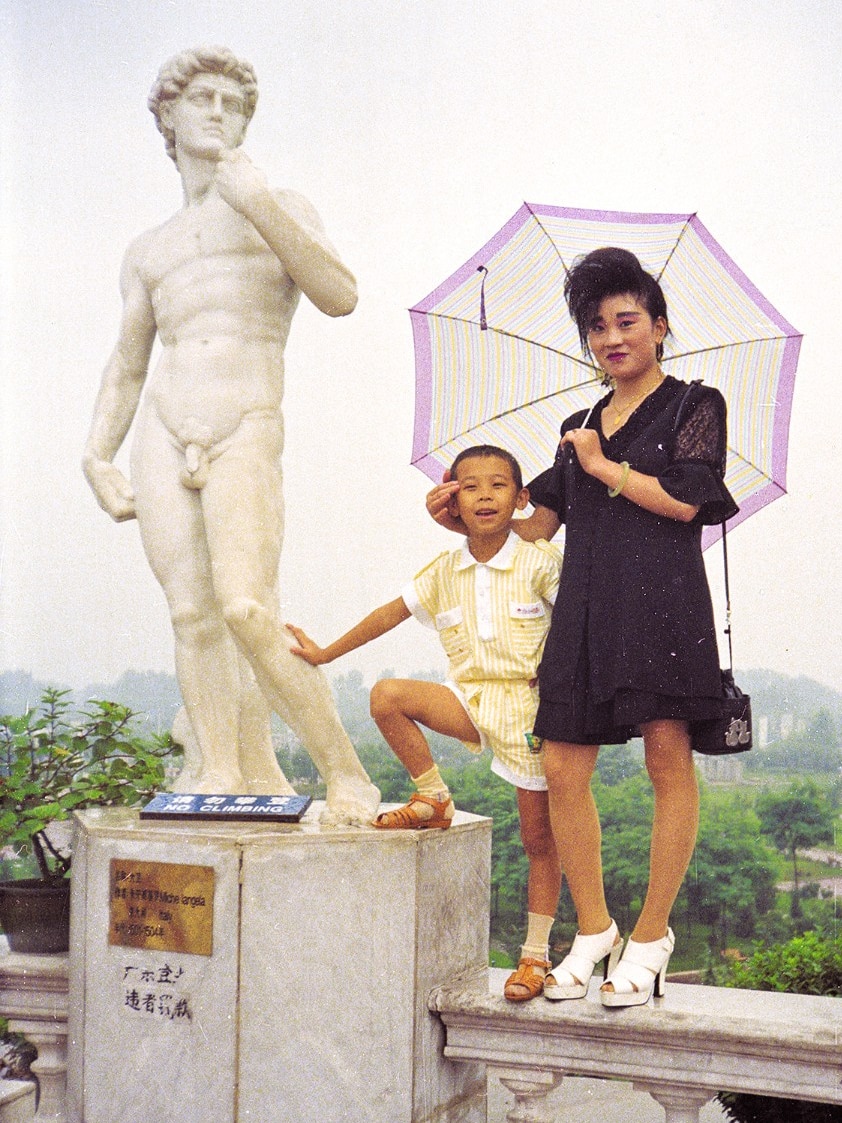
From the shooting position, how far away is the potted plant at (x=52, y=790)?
3.94 metres

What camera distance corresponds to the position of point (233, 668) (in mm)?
3947

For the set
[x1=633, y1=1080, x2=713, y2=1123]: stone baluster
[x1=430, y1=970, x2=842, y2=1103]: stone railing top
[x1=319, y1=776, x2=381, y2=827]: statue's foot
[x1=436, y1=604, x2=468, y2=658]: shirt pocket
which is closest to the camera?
[x1=430, y1=970, x2=842, y2=1103]: stone railing top

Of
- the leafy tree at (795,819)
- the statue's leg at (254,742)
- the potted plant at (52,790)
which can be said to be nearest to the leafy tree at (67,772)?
the potted plant at (52,790)

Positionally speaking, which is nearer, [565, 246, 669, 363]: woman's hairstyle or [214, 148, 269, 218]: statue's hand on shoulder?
[565, 246, 669, 363]: woman's hairstyle

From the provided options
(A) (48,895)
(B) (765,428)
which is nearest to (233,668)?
(A) (48,895)

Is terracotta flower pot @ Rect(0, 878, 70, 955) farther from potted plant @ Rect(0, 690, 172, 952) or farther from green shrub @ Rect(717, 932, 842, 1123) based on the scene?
green shrub @ Rect(717, 932, 842, 1123)

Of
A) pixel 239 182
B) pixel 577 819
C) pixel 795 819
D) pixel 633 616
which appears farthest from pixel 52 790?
pixel 795 819

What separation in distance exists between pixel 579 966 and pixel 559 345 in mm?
1564

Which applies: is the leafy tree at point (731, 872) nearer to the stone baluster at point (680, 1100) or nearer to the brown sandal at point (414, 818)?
the stone baluster at point (680, 1100)

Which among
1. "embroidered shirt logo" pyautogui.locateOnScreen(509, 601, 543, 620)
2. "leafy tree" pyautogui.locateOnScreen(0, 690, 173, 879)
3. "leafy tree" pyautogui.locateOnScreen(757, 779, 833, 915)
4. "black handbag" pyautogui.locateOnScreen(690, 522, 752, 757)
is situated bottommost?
"leafy tree" pyautogui.locateOnScreen(757, 779, 833, 915)

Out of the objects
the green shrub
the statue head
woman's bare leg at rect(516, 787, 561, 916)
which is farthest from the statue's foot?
the statue head

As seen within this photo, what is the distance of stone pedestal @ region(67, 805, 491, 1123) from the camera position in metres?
3.15

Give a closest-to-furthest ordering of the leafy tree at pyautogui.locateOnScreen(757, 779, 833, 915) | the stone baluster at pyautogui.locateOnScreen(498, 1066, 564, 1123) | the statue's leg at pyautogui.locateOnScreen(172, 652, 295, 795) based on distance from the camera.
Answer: the stone baluster at pyautogui.locateOnScreen(498, 1066, 564, 1123), the statue's leg at pyautogui.locateOnScreen(172, 652, 295, 795), the leafy tree at pyautogui.locateOnScreen(757, 779, 833, 915)

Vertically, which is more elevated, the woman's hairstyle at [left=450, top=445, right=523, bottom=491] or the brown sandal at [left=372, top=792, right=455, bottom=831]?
the woman's hairstyle at [left=450, top=445, right=523, bottom=491]
